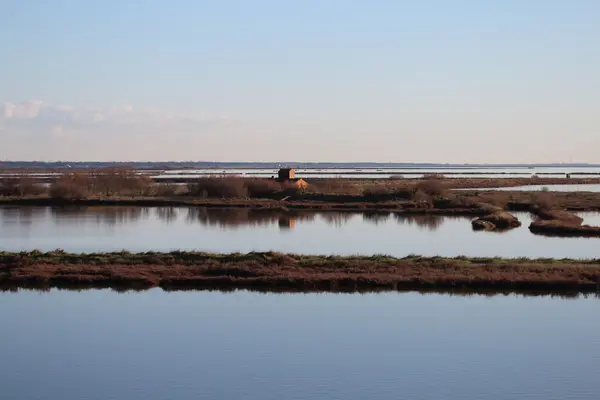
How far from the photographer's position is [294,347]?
1631cm

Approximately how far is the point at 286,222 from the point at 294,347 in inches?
1030

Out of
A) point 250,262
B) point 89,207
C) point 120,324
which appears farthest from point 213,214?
point 120,324

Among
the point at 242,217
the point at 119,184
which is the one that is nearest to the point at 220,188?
the point at 119,184

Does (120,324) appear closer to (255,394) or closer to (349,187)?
(255,394)

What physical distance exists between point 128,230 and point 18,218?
27.2 ft

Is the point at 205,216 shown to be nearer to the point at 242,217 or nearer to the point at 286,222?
the point at 242,217

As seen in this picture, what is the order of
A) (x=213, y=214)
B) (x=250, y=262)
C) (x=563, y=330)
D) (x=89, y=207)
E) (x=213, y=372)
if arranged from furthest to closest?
1. (x=89, y=207)
2. (x=213, y=214)
3. (x=250, y=262)
4. (x=563, y=330)
5. (x=213, y=372)

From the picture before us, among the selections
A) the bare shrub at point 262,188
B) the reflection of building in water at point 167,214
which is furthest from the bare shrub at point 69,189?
the bare shrub at point 262,188

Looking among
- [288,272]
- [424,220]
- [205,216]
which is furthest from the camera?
[205,216]

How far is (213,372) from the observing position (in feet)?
47.9

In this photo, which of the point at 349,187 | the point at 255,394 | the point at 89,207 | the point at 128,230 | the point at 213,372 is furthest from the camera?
the point at 349,187

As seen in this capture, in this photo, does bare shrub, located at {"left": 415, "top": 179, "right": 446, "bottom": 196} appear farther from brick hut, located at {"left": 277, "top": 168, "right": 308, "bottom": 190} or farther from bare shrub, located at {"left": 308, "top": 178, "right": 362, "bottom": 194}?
brick hut, located at {"left": 277, "top": 168, "right": 308, "bottom": 190}

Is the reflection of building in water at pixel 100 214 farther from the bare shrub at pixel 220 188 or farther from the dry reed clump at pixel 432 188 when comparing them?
the dry reed clump at pixel 432 188

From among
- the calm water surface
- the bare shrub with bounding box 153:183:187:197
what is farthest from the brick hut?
the calm water surface
